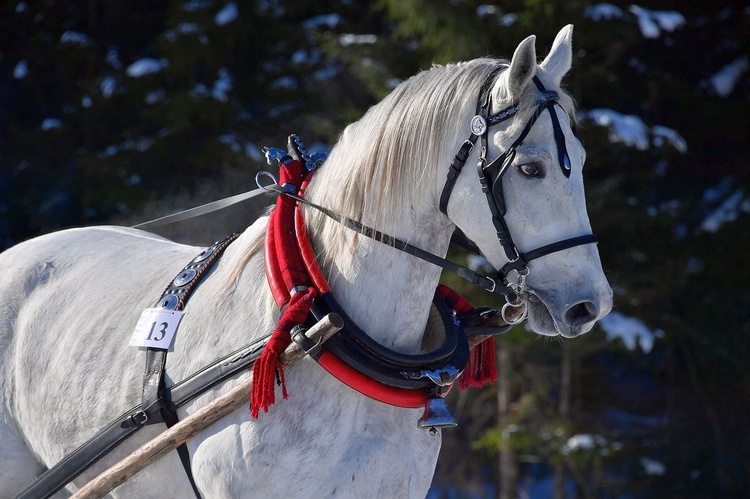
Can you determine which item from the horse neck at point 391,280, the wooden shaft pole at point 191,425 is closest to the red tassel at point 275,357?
the wooden shaft pole at point 191,425

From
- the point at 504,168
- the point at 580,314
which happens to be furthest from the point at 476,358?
the point at 504,168

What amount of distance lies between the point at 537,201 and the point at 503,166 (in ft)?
0.40

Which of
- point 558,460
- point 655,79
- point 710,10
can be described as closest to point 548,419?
point 558,460

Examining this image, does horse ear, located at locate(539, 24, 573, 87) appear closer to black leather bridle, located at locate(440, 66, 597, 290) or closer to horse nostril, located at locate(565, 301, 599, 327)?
black leather bridle, located at locate(440, 66, 597, 290)

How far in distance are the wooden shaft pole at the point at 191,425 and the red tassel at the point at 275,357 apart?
0.03 metres

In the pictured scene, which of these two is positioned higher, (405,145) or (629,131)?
(405,145)

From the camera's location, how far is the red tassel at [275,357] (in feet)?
6.75

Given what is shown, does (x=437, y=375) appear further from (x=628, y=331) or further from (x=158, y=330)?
(x=628, y=331)

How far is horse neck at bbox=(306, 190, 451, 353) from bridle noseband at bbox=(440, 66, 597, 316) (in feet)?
0.47

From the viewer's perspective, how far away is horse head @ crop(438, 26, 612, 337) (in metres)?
2.03

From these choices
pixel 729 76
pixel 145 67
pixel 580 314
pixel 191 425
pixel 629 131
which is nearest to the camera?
pixel 580 314

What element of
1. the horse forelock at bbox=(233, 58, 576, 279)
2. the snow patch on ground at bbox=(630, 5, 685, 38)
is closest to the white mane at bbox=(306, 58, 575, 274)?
the horse forelock at bbox=(233, 58, 576, 279)

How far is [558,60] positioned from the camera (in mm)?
2238

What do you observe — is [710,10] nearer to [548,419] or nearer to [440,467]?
[548,419]
